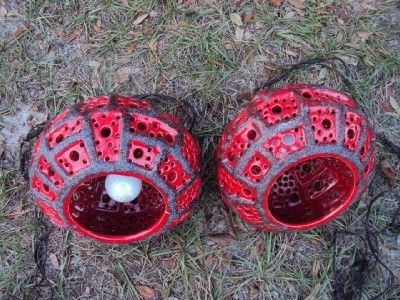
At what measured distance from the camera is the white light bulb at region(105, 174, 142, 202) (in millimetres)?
2488

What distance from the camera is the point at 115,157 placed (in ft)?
7.45

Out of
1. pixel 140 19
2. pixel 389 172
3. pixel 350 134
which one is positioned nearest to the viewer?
pixel 350 134

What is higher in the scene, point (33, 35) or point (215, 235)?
point (33, 35)

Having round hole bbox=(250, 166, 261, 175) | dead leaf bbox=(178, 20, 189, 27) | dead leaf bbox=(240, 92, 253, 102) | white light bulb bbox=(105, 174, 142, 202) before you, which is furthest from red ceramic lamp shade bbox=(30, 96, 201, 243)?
dead leaf bbox=(178, 20, 189, 27)

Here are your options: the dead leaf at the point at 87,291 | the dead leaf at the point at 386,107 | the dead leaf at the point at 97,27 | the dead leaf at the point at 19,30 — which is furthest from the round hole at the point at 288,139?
the dead leaf at the point at 19,30

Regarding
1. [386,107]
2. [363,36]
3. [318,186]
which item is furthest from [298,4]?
[318,186]

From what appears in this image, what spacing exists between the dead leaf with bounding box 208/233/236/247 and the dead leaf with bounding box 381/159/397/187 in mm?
872

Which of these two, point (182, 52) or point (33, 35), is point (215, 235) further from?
point (33, 35)

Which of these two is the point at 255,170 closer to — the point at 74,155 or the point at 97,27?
the point at 74,155

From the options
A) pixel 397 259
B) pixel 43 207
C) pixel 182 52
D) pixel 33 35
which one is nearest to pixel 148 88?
pixel 182 52

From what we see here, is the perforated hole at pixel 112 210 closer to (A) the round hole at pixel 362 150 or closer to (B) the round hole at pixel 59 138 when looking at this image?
(B) the round hole at pixel 59 138

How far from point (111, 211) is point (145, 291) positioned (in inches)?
17.1

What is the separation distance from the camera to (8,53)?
321 cm

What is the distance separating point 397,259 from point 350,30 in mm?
1271
